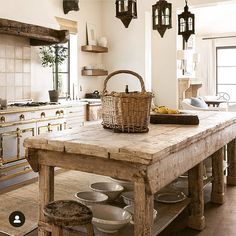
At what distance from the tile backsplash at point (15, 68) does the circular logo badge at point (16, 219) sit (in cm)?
208

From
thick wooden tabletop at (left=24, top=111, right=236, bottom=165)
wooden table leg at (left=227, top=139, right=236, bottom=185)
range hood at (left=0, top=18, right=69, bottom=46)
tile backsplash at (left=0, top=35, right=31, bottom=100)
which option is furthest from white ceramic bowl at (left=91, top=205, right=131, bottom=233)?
tile backsplash at (left=0, top=35, right=31, bottom=100)

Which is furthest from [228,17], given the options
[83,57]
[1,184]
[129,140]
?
[129,140]

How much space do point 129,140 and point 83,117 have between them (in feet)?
11.4

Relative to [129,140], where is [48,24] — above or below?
above

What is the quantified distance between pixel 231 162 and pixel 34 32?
2926 millimetres

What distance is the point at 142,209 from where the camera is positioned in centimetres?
175

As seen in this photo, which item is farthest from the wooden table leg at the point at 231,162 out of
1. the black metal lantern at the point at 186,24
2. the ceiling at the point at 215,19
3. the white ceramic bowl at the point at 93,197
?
the ceiling at the point at 215,19

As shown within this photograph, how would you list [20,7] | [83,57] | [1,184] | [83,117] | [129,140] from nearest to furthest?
[129,140], [1,184], [20,7], [83,117], [83,57]

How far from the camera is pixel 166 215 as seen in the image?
7.93 ft

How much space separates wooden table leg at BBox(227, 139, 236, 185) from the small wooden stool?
253 centimetres

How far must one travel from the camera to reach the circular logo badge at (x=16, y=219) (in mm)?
2867

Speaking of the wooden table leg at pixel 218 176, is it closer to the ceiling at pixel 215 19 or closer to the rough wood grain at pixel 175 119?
the rough wood grain at pixel 175 119

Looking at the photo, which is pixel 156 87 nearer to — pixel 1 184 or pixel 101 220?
pixel 1 184

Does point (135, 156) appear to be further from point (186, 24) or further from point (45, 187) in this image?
point (186, 24)
